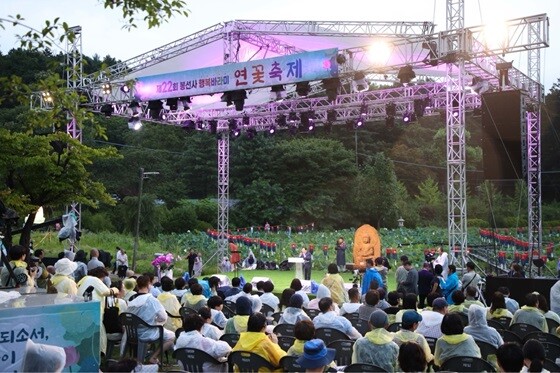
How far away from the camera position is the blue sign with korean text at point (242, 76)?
1470 centimetres

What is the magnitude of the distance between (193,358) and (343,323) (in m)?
1.69

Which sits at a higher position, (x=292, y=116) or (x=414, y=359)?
(x=292, y=116)

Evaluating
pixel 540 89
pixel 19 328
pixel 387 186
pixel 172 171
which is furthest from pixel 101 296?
pixel 172 171

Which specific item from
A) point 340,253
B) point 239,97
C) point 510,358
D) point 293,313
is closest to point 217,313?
point 293,313

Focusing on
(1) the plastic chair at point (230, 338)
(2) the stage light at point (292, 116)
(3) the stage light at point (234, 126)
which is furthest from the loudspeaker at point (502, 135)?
(1) the plastic chair at point (230, 338)

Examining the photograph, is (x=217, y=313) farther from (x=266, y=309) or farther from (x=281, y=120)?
(x=281, y=120)

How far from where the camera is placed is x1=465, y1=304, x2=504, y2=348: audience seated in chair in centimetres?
591

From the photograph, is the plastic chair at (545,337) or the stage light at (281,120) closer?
the plastic chair at (545,337)

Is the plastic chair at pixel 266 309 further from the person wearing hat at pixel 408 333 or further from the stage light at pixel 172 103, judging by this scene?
the stage light at pixel 172 103

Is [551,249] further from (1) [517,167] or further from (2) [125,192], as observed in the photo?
(2) [125,192]

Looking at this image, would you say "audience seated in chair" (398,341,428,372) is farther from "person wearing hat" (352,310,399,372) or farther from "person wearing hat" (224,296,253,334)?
"person wearing hat" (224,296,253,334)

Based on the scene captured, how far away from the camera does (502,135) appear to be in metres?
14.3

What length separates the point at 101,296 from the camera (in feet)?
24.6

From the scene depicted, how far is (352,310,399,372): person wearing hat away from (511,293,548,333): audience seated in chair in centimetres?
236
